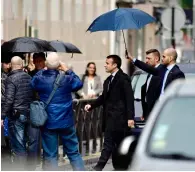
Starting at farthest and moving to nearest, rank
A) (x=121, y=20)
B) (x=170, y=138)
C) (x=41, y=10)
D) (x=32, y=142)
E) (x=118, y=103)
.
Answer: (x=41, y=10), (x=121, y=20), (x=118, y=103), (x=32, y=142), (x=170, y=138)

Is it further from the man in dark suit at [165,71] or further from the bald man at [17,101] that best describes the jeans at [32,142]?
the man in dark suit at [165,71]

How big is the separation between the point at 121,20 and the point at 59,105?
3.01 meters

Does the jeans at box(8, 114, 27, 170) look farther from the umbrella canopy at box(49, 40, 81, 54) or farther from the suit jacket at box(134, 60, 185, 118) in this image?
the umbrella canopy at box(49, 40, 81, 54)

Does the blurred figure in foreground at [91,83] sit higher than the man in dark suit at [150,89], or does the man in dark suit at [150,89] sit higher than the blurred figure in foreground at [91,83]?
the man in dark suit at [150,89]

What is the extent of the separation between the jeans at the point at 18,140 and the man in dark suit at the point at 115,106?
1031mm

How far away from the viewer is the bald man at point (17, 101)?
1538 centimetres

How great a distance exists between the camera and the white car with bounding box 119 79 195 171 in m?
9.04

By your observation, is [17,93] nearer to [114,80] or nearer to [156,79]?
[114,80]

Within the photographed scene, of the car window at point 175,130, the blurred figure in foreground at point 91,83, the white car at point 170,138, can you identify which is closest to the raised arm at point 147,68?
the white car at point 170,138

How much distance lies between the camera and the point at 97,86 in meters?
24.4

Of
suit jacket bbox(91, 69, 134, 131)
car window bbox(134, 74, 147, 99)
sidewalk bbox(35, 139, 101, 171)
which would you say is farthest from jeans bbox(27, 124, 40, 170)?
car window bbox(134, 74, 147, 99)

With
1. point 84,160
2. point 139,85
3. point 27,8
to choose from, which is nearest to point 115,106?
point 84,160

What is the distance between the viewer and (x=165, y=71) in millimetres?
16203

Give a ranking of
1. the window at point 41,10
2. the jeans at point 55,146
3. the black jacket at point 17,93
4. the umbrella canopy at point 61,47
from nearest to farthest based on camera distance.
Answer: the jeans at point 55,146
the black jacket at point 17,93
the umbrella canopy at point 61,47
the window at point 41,10
